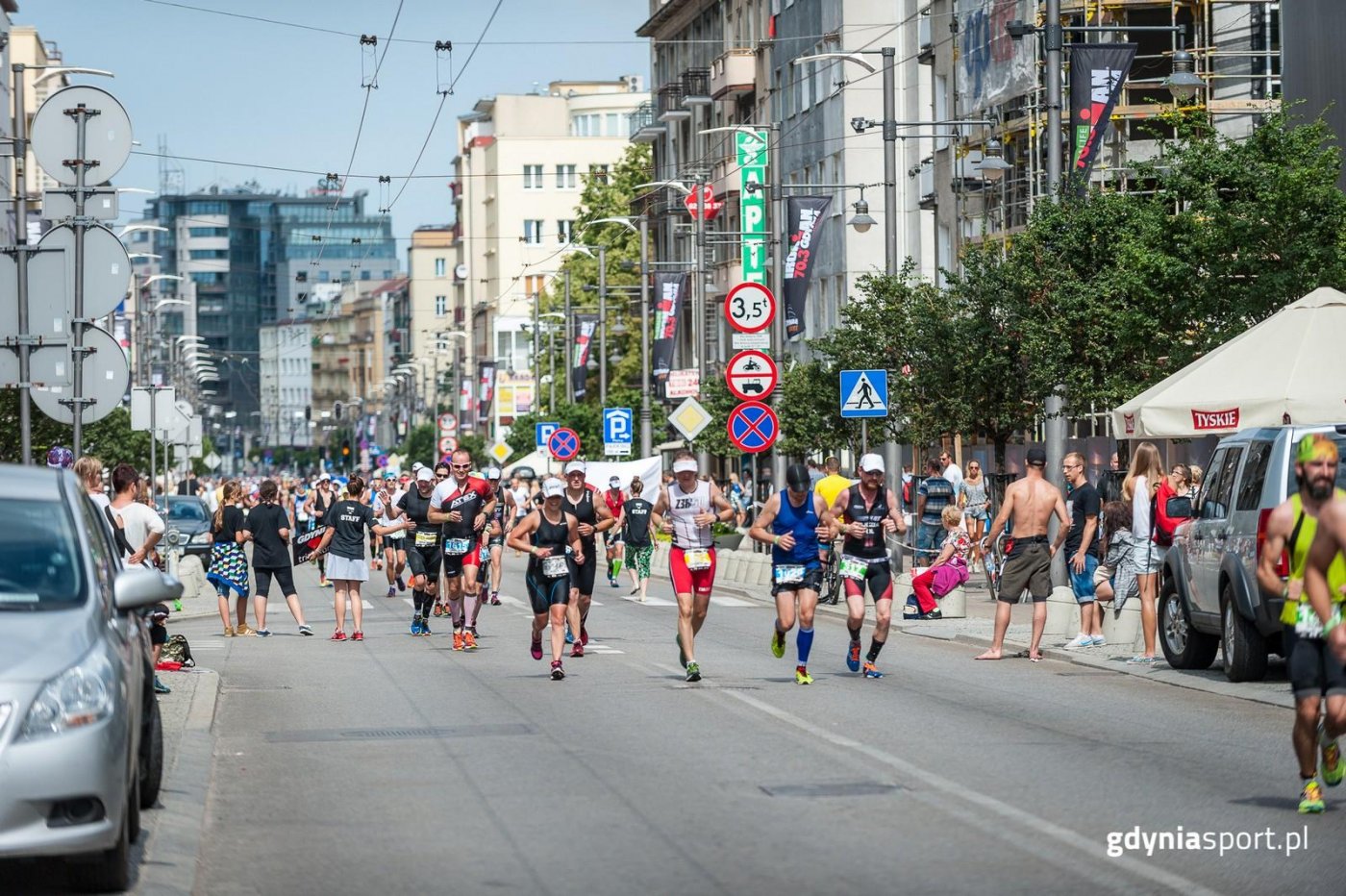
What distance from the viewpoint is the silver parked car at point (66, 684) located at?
835cm

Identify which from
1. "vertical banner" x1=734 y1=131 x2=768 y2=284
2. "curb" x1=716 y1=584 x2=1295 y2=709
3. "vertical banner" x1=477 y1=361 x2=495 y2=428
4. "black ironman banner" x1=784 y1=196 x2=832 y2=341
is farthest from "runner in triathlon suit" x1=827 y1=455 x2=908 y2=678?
"vertical banner" x1=477 y1=361 x2=495 y2=428

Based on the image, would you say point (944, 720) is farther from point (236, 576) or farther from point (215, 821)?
point (236, 576)

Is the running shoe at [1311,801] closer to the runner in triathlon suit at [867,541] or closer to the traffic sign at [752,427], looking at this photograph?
the runner in triathlon suit at [867,541]

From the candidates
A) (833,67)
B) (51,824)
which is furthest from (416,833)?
(833,67)

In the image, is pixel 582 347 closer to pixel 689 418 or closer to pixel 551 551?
pixel 689 418

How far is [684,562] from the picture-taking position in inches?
731

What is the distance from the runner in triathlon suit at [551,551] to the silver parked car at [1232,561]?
4.95m

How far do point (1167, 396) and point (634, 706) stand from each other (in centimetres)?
894

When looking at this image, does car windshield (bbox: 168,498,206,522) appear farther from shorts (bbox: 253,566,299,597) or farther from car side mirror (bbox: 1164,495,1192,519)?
car side mirror (bbox: 1164,495,1192,519)

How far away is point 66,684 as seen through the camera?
8.48 m

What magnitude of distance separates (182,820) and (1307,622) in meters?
5.08

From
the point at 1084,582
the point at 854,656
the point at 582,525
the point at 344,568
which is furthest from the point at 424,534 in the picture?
the point at 854,656

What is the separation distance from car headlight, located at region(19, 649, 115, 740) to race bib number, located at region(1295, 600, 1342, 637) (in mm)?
5070

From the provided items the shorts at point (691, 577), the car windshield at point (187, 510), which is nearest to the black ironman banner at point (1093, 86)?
the shorts at point (691, 577)
